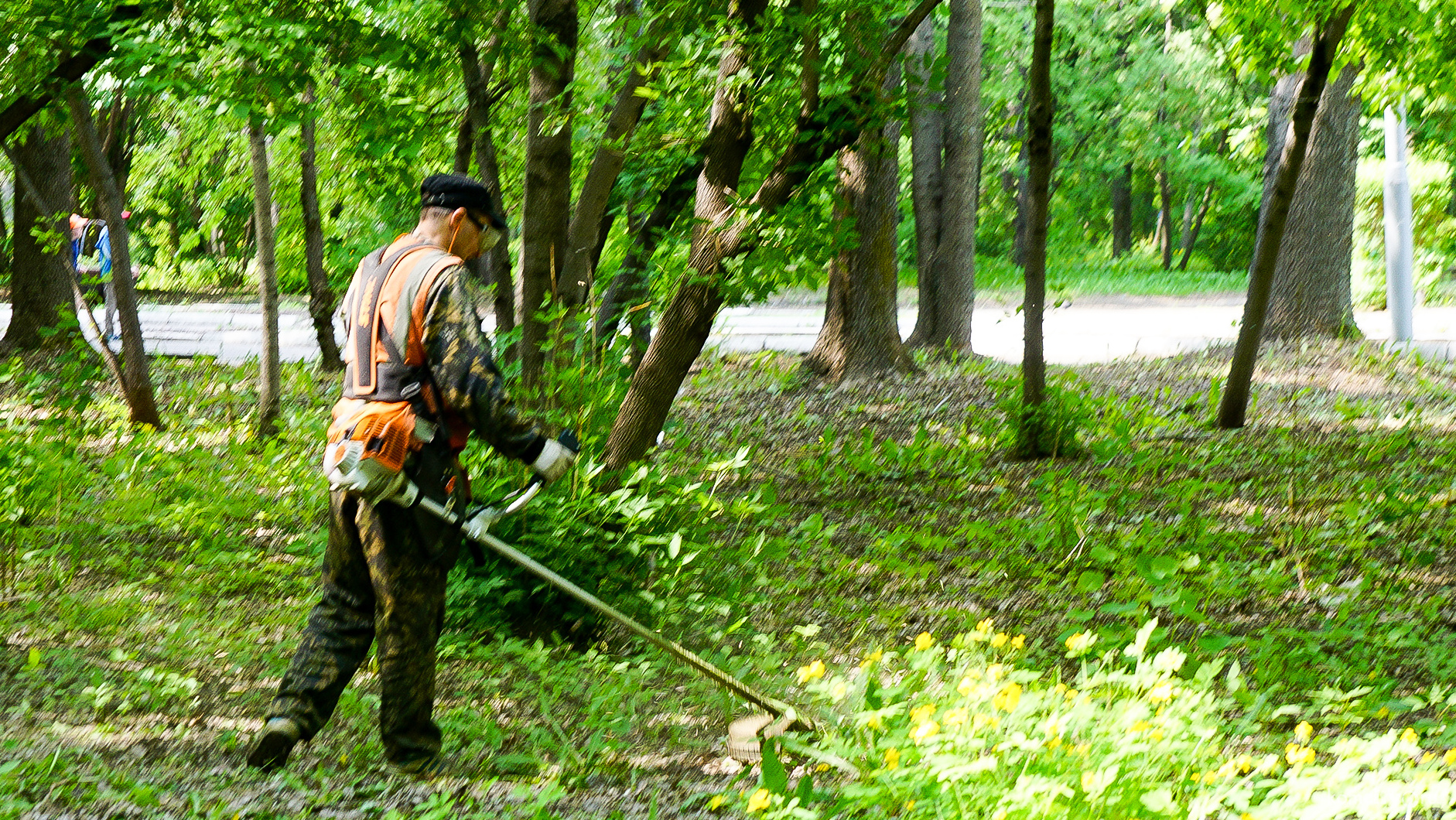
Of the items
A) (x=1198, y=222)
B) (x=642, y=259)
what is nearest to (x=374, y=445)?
(x=642, y=259)

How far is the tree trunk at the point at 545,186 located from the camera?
643 cm

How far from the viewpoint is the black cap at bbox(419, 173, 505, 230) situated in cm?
428

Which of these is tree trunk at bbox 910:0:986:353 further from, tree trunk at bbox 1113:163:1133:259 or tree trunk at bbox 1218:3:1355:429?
tree trunk at bbox 1113:163:1133:259

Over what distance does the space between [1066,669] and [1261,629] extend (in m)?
0.97

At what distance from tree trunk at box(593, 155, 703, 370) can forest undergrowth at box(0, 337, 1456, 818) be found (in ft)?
2.76

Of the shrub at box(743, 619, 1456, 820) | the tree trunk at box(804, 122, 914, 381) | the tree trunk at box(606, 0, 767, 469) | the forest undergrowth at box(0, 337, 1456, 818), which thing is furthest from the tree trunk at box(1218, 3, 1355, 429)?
the shrub at box(743, 619, 1456, 820)

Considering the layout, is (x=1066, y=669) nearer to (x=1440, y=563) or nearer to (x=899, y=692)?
(x=899, y=692)

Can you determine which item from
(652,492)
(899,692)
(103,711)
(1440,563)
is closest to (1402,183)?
(1440,563)

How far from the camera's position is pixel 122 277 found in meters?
9.63

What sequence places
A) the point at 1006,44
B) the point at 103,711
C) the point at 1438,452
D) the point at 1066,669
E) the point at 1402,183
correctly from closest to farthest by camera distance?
the point at 103,711 < the point at 1066,669 < the point at 1438,452 < the point at 1402,183 < the point at 1006,44

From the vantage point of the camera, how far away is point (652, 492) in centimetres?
587

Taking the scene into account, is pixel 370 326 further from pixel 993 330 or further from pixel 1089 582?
pixel 993 330

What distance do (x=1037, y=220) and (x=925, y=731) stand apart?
546cm

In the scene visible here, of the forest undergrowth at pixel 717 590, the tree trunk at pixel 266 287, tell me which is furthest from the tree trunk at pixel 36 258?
the tree trunk at pixel 266 287
